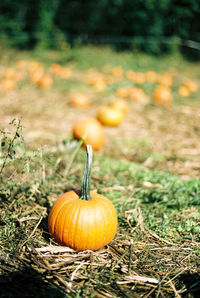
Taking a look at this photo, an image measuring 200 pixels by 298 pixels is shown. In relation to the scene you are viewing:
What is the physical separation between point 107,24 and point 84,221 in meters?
17.9

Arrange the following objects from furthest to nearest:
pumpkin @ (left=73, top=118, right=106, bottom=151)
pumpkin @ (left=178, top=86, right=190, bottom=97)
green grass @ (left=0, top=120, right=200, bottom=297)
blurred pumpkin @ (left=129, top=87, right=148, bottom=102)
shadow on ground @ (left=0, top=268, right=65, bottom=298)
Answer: pumpkin @ (left=178, top=86, right=190, bottom=97), blurred pumpkin @ (left=129, top=87, right=148, bottom=102), pumpkin @ (left=73, top=118, right=106, bottom=151), green grass @ (left=0, top=120, right=200, bottom=297), shadow on ground @ (left=0, top=268, right=65, bottom=298)

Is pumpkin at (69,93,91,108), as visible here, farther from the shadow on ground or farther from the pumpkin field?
the shadow on ground

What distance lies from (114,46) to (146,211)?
1485 cm

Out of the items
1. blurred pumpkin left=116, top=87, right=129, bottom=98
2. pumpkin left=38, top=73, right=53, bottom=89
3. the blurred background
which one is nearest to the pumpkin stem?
blurred pumpkin left=116, top=87, right=129, bottom=98

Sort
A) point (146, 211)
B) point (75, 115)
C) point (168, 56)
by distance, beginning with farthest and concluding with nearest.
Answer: point (168, 56)
point (75, 115)
point (146, 211)

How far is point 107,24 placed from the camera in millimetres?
17922

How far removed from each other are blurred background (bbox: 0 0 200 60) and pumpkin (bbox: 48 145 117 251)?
13.8 meters

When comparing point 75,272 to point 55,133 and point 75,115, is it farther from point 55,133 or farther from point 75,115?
point 75,115

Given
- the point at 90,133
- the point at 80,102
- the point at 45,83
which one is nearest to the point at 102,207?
the point at 90,133

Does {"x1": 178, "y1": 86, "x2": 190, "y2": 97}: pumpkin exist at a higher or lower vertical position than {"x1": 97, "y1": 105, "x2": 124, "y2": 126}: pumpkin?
higher

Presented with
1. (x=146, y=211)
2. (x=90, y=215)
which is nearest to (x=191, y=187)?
(x=146, y=211)

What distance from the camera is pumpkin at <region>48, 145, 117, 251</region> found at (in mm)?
2205

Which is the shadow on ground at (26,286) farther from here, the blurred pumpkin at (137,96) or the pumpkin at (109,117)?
the blurred pumpkin at (137,96)

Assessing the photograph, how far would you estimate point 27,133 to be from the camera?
5.22 metres
